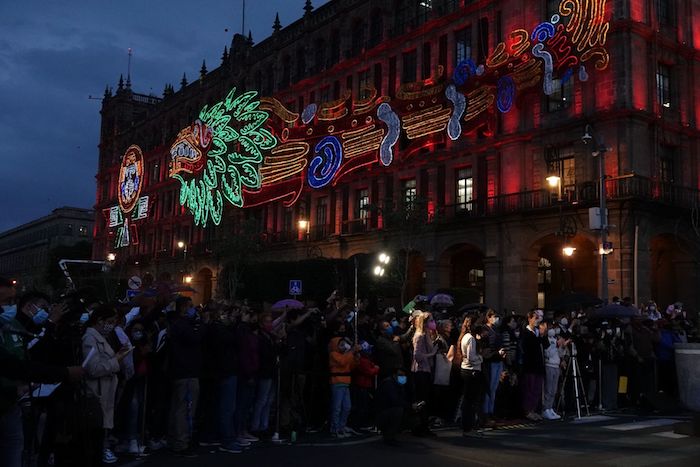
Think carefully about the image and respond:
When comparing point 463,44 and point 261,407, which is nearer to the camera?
point 261,407

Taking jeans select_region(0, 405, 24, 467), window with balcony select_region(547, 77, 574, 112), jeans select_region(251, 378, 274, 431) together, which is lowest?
jeans select_region(251, 378, 274, 431)

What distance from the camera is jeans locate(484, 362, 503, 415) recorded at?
1314 cm

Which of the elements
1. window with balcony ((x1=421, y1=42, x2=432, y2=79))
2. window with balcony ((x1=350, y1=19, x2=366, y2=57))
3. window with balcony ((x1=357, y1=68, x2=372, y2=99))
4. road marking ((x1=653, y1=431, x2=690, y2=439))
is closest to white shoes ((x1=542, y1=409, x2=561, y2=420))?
road marking ((x1=653, y1=431, x2=690, y2=439))

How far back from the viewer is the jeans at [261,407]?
11180 mm

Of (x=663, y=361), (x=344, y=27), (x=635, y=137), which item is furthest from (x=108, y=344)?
(x=344, y=27)

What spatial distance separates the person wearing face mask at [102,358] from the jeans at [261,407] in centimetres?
279

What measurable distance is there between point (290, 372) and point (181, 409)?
2203 millimetres

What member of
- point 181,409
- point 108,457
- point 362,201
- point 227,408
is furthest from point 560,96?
point 108,457

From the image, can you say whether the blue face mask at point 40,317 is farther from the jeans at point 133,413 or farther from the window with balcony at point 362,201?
the window with balcony at point 362,201

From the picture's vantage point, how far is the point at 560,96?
3119 cm

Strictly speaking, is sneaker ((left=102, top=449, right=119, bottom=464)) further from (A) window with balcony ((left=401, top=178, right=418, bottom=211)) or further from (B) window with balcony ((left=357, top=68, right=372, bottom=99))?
(B) window with balcony ((left=357, top=68, right=372, bottom=99))

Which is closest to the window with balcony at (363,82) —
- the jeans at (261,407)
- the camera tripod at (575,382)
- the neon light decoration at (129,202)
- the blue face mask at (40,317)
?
the neon light decoration at (129,202)

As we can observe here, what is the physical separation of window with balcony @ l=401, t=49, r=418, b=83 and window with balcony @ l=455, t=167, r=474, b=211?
22.5 ft

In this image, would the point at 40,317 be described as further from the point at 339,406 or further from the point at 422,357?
the point at 422,357
